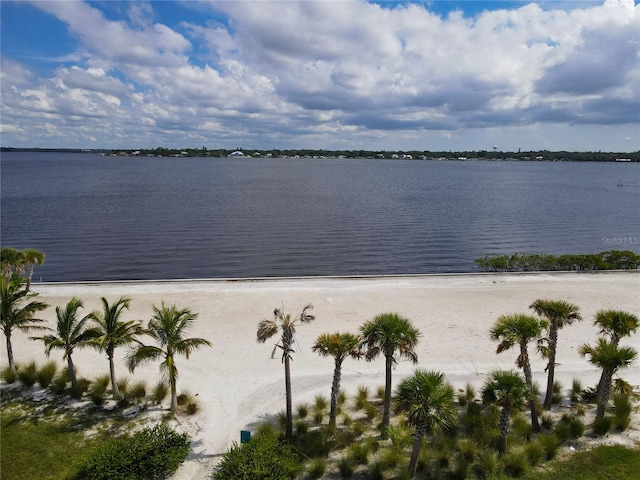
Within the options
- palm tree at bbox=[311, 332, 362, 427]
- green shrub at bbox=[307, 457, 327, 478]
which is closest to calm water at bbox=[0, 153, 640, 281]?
palm tree at bbox=[311, 332, 362, 427]

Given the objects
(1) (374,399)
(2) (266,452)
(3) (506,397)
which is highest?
(3) (506,397)

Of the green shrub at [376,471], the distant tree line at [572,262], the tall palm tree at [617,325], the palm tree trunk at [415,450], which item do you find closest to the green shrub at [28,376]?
the green shrub at [376,471]

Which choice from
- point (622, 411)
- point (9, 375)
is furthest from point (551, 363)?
point (9, 375)

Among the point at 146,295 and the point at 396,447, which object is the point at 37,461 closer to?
the point at 396,447

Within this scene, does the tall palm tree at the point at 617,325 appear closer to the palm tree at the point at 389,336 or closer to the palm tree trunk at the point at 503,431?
the palm tree trunk at the point at 503,431

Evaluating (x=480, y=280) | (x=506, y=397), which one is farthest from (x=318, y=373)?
(x=480, y=280)

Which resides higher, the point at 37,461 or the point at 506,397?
the point at 506,397
